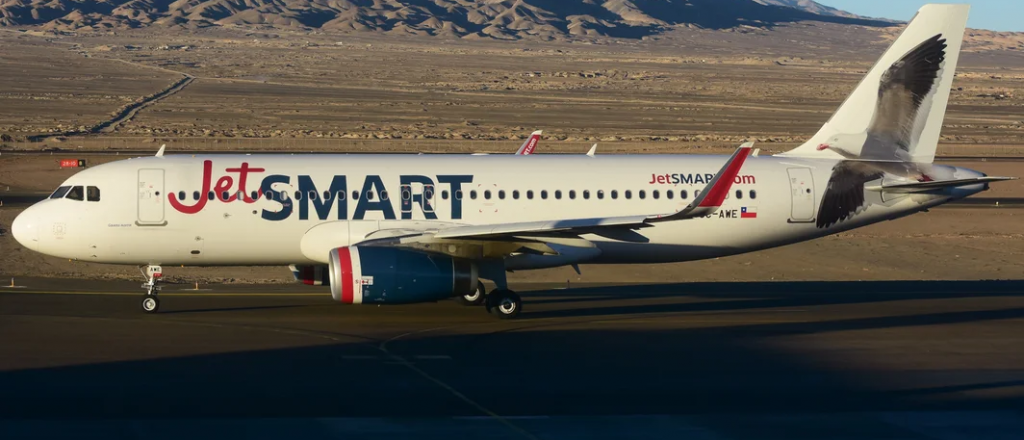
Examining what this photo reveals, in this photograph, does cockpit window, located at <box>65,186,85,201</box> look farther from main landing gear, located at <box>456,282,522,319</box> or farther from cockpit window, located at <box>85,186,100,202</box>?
main landing gear, located at <box>456,282,522,319</box>

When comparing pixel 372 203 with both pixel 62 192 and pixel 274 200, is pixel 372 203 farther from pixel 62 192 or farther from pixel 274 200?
pixel 62 192

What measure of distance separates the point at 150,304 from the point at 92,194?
2.72 metres

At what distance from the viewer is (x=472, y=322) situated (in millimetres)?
25422

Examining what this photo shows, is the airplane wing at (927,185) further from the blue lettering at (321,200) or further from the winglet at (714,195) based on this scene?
the blue lettering at (321,200)

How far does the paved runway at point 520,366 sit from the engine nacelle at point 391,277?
0.71 metres

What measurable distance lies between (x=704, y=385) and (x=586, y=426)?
11.4 feet

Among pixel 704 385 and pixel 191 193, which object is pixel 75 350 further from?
pixel 704 385

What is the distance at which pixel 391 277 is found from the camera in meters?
24.1

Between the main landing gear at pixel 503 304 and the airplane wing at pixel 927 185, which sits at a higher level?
the airplane wing at pixel 927 185

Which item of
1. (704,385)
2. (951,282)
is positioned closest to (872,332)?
(704,385)

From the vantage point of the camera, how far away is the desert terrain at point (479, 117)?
36.6 m

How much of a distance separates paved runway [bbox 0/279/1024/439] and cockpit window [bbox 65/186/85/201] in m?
2.36

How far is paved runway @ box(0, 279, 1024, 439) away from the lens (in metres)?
16.7

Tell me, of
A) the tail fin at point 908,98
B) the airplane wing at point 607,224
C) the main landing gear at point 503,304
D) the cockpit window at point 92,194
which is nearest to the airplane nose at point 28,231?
the cockpit window at point 92,194
